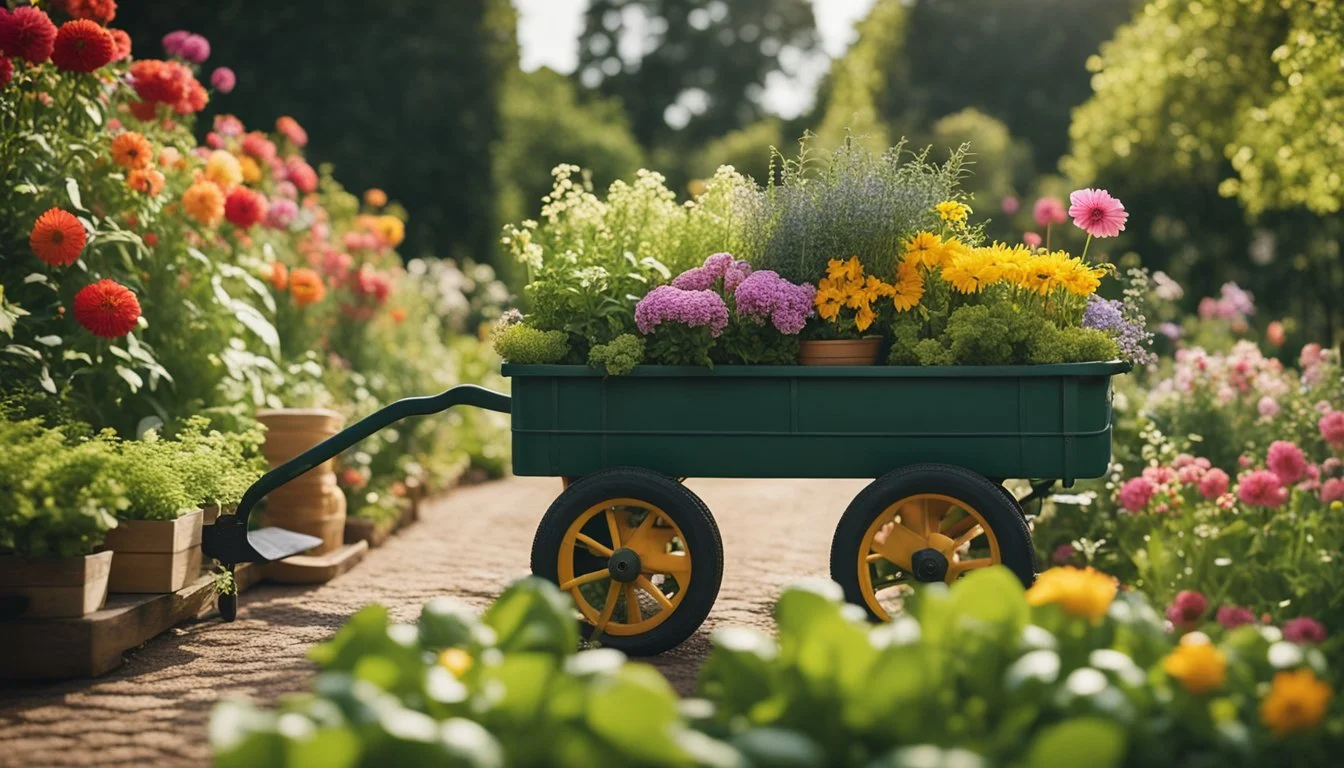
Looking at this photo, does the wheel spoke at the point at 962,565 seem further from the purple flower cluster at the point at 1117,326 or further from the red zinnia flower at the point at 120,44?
the red zinnia flower at the point at 120,44

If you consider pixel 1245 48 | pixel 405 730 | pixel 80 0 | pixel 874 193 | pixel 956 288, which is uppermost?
pixel 1245 48

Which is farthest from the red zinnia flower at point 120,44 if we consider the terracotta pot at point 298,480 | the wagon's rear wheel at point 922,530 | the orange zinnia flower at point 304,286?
the wagon's rear wheel at point 922,530

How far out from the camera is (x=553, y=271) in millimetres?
4180

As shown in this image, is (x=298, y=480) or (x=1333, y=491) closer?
(x=1333, y=491)

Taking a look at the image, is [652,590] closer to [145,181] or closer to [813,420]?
[813,420]

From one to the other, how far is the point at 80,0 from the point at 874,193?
10.2ft

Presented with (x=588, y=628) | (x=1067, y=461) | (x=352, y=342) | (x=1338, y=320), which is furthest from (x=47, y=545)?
(x=1338, y=320)

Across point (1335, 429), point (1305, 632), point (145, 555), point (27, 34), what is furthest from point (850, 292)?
point (27, 34)

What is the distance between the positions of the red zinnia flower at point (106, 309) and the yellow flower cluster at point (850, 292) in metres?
2.34

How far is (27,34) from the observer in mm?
4605

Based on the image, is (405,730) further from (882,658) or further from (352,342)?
(352,342)

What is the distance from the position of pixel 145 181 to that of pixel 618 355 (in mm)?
2361

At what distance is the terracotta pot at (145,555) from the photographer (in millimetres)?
4078

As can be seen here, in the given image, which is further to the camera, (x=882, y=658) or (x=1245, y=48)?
(x=1245, y=48)
